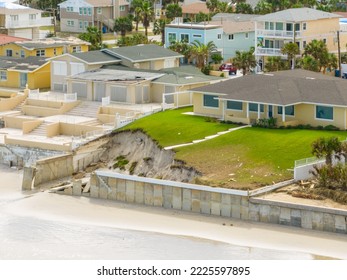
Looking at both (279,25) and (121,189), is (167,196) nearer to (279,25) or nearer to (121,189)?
(121,189)

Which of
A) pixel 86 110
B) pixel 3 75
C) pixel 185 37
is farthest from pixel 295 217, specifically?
pixel 185 37

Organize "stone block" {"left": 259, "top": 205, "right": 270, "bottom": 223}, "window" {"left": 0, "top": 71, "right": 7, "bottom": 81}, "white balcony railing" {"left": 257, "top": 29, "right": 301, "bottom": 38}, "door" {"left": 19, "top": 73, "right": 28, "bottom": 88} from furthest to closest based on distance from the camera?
"white balcony railing" {"left": 257, "top": 29, "right": 301, "bottom": 38}, "window" {"left": 0, "top": 71, "right": 7, "bottom": 81}, "door" {"left": 19, "top": 73, "right": 28, "bottom": 88}, "stone block" {"left": 259, "top": 205, "right": 270, "bottom": 223}

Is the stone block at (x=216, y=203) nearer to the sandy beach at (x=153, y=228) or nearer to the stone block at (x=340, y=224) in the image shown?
the sandy beach at (x=153, y=228)

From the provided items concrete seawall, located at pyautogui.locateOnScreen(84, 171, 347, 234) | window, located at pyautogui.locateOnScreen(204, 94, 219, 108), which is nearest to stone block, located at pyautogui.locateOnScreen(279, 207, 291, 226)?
concrete seawall, located at pyautogui.locateOnScreen(84, 171, 347, 234)

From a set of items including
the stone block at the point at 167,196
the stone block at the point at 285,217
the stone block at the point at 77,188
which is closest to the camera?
the stone block at the point at 285,217

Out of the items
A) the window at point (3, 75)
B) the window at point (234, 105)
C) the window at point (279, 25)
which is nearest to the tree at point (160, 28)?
the window at point (279, 25)

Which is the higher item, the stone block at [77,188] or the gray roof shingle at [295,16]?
the gray roof shingle at [295,16]

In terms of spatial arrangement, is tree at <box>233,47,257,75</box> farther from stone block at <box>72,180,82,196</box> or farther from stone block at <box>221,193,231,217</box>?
stone block at <box>221,193,231,217</box>
